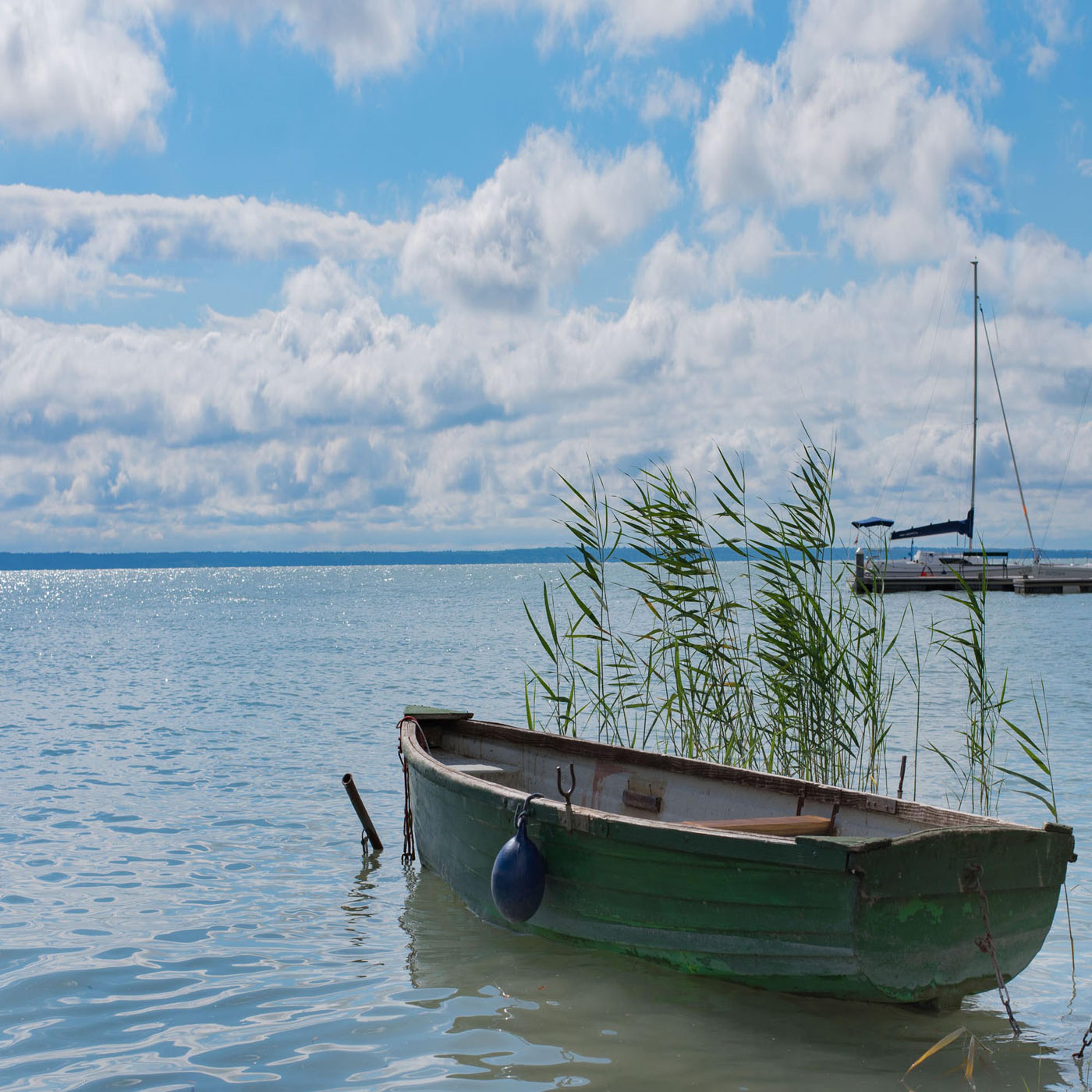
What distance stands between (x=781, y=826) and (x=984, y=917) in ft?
3.87

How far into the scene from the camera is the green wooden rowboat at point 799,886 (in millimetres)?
4398

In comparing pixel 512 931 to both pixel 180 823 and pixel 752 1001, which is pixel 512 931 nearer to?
pixel 752 1001

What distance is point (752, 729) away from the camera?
8.03 m

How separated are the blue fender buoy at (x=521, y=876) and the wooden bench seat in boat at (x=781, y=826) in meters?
0.83

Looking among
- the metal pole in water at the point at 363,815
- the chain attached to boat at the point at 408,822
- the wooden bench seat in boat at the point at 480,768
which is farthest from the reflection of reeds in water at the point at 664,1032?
the metal pole in water at the point at 363,815

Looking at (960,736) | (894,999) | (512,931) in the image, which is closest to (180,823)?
(512,931)

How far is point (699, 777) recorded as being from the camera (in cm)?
687

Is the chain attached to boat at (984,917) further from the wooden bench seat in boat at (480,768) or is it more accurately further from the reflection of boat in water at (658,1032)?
the wooden bench seat in boat at (480,768)

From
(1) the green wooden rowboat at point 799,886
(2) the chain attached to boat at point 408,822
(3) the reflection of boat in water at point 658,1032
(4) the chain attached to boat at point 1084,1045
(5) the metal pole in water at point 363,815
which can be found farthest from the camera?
(5) the metal pole in water at point 363,815

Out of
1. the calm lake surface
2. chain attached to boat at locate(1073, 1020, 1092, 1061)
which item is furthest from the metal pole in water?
chain attached to boat at locate(1073, 1020, 1092, 1061)

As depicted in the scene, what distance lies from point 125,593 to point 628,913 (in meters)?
107

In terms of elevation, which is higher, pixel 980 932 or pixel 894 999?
pixel 980 932

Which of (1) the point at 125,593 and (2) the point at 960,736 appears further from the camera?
(1) the point at 125,593

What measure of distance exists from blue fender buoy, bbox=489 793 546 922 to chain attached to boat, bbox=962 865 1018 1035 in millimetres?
2157
